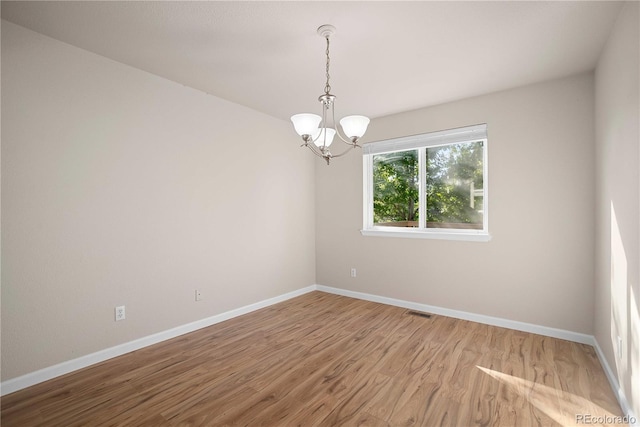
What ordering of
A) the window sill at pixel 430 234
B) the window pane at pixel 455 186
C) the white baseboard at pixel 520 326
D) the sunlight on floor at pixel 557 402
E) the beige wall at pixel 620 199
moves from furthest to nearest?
the window pane at pixel 455 186, the window sill at pixel 430 234, the white baseboard at pixel 520 326, the sunlight on floor at pixel 557 402, the beige wall at pixel 620 199

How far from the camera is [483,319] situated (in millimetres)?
3305

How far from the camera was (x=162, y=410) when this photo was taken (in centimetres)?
190

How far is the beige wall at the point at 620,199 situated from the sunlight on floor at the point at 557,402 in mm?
222

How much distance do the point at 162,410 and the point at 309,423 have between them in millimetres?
941

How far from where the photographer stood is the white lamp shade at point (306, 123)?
82.8 inches

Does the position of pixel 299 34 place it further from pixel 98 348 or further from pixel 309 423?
pixel 98 348

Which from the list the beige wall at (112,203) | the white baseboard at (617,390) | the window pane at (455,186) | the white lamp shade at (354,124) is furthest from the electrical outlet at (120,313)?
the white baseboard at (617,390)

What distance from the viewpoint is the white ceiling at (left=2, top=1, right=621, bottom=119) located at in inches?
75.2

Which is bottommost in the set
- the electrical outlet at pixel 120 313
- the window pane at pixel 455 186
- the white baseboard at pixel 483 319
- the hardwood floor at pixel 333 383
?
the hardwood floor at pixel 333 383

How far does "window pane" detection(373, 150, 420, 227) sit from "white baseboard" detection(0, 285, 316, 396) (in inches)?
81.0

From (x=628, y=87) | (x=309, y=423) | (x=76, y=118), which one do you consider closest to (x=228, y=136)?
(x=76, y=118)

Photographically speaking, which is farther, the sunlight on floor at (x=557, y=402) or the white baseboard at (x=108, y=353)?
the white baseboard at (x=108, y=353)

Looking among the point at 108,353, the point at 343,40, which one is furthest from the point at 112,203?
the point at 343,40

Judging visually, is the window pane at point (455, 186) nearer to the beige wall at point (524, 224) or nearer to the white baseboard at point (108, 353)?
the beige wall at point (524, 224)
